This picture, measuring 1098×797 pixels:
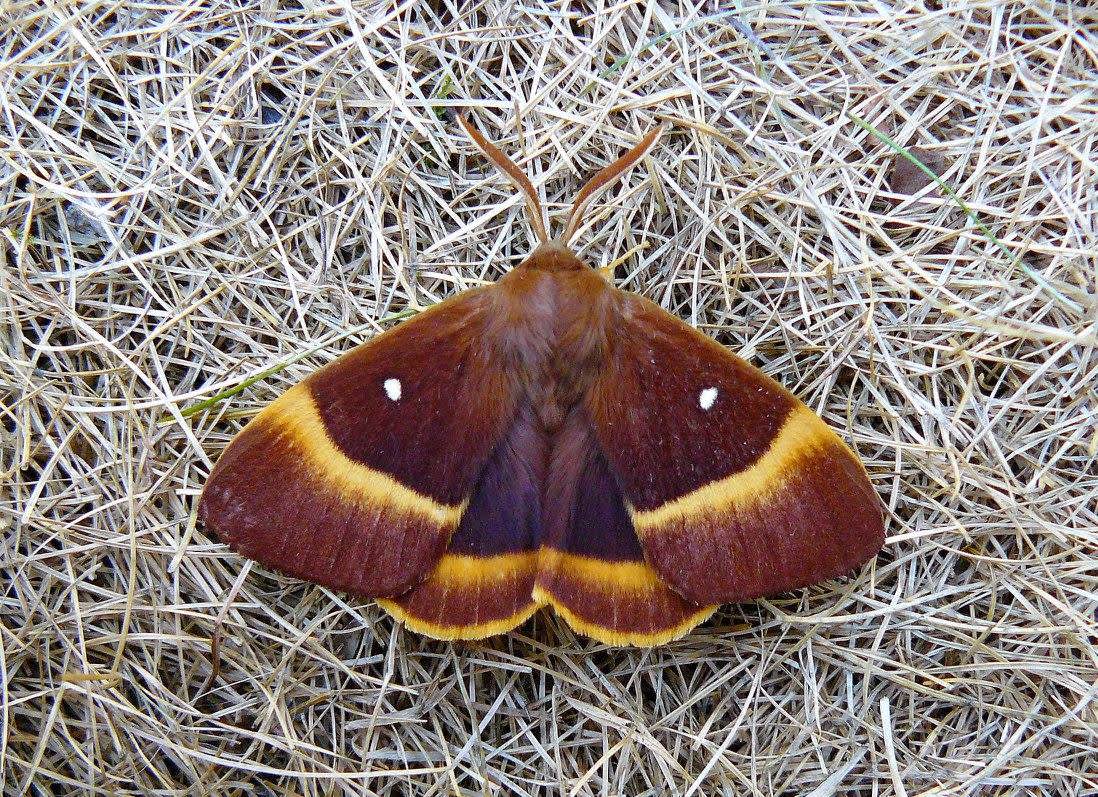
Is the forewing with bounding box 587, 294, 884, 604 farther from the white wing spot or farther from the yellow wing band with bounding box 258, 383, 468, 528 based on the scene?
the yellow wing band with bounding box 258, 383, 468, 528

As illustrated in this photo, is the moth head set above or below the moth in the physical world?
above

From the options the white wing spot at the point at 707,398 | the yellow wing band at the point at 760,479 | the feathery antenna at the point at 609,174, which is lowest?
the yellow wing band at the point at 760,479

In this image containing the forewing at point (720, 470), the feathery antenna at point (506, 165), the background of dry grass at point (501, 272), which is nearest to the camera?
the forewing at point (720, 470)

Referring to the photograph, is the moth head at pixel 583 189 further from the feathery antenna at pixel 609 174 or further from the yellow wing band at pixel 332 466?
the yellow wing band at pixel 332 466

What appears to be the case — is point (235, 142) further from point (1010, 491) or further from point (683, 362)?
point (1010, 491)

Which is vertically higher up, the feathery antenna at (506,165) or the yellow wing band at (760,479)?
the feathery antenna at (506,165)

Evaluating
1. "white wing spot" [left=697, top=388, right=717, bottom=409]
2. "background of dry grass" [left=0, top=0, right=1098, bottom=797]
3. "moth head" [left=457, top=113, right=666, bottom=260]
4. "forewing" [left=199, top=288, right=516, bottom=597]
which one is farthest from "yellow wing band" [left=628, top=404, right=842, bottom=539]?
"moth head" [left=457, top=113, right=666, bottom=260]

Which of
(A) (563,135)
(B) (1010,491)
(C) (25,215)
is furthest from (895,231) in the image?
(C) (25,215)

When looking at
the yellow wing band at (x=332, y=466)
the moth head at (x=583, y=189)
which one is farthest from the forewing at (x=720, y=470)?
the yellow wing band at (x=332, y=466)
